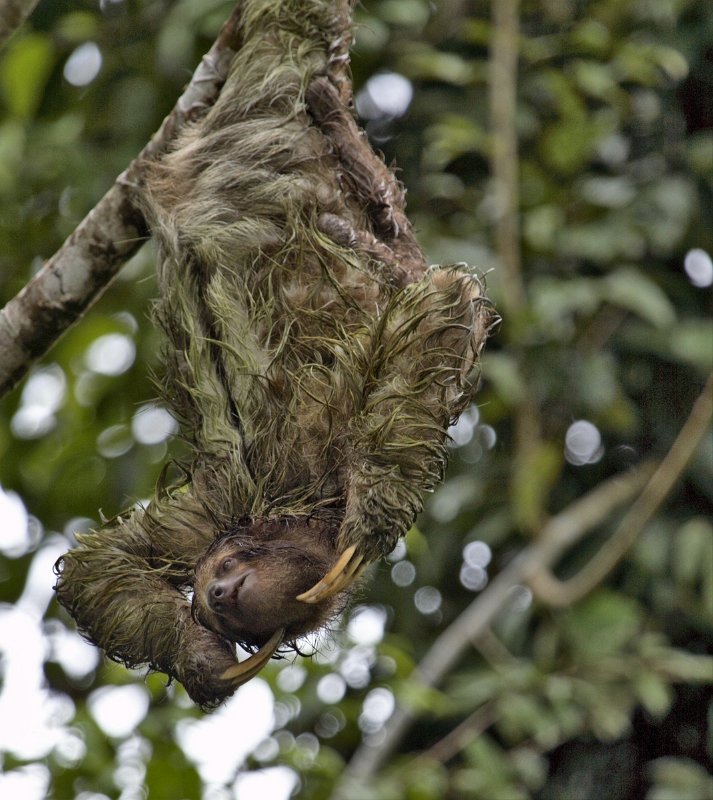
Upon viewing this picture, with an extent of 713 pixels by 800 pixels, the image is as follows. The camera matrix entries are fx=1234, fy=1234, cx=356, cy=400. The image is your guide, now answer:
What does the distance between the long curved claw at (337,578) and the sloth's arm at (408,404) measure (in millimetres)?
46

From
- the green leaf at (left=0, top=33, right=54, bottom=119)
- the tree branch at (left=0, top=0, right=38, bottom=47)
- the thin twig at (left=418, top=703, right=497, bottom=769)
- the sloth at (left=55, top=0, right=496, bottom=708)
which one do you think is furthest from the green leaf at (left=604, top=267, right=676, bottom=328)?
the tree branch at (left=0, top=0, right=38, bottom=47)

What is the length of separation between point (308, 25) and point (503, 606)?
358 cm

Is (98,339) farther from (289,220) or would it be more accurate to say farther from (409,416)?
(409,416)

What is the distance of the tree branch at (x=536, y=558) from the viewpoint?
673 centimetres

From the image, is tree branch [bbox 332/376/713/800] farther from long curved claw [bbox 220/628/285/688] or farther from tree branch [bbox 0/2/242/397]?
tree branch [bbox 0/2/242/397]

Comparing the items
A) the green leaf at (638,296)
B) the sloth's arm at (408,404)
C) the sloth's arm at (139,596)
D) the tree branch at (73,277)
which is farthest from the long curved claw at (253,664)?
the green leaf at (638,296)

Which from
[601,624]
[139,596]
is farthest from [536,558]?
[139,596]

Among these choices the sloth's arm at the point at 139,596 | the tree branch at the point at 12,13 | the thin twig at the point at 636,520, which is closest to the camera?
the sloth's arm at the point at 139,596

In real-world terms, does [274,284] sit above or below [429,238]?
above

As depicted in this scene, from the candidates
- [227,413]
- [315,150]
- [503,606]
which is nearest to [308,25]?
[315,150]

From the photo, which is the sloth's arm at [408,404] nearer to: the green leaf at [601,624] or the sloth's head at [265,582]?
the sloth's head at [265,582]

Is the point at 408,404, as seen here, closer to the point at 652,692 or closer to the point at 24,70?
the point at 24,70

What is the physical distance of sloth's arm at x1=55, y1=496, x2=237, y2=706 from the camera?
4016mm

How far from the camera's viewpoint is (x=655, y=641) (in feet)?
22.1
